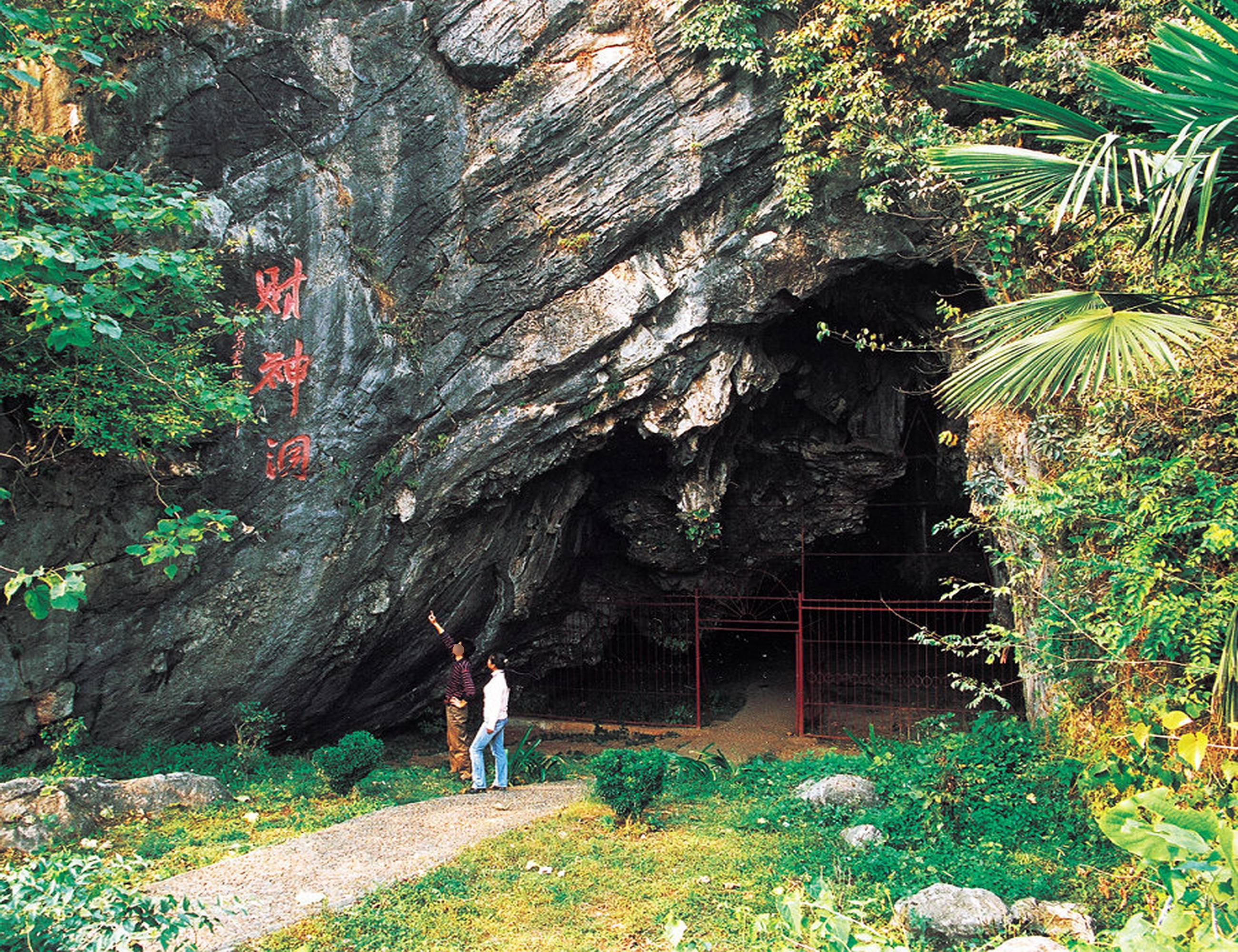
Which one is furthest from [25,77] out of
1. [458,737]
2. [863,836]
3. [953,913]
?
[863,836]

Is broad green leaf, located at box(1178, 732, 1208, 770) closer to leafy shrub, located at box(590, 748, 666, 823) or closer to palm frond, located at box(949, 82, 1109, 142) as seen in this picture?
palm frond, located at box(949, 82, 1109, 142)

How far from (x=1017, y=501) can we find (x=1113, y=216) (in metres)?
2.24

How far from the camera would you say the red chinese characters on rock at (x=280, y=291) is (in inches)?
301

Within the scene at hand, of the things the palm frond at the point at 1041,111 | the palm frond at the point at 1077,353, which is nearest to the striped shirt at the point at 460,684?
the palm frond at the point at 1077,353

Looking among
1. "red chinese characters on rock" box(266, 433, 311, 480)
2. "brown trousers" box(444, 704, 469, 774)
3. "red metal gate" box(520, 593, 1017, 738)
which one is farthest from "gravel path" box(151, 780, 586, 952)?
"red metal gate" box(520, 593, 1017, 738)

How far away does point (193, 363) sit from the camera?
23.0 feet

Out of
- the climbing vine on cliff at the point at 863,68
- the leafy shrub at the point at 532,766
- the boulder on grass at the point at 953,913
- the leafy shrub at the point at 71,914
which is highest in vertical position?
the climbing vine on cliff at the point at 863,68

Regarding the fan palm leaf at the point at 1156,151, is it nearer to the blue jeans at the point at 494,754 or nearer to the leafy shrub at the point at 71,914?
the leafy shrub at the point at 71,914

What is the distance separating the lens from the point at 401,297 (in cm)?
830

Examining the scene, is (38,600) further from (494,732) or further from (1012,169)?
(1012,169)

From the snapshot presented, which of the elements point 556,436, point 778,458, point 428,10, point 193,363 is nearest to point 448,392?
point 556,436

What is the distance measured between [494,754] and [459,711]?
74 cm

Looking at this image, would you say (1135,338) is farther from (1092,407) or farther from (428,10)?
(428,10)

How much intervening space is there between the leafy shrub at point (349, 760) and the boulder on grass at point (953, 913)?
439cm
